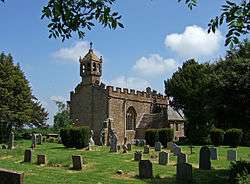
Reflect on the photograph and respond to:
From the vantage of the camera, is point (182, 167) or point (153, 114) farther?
point (153, 114)

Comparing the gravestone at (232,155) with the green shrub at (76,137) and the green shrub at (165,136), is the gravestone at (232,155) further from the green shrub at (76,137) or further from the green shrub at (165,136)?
the green shrub at (165,136)

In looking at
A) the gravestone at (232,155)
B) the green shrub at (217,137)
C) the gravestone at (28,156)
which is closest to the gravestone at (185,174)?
the gravestone at (232,155)

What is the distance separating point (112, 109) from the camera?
49.6 m

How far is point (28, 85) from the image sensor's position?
54188 millimetres

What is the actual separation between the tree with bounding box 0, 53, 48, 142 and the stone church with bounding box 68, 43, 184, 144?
5395mm

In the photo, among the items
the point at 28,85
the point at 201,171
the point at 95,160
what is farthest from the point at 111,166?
the point at 28,85

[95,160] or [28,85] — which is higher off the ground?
[28,85]

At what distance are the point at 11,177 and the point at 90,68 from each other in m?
43.6

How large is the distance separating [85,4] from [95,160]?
63.0 feet

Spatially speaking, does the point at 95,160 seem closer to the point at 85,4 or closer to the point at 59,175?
the point at 59,175

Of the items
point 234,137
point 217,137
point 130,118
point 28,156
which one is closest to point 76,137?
point 28,156

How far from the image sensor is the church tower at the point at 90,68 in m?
52.7

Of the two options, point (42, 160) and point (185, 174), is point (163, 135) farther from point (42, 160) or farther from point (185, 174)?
point (185, 174)

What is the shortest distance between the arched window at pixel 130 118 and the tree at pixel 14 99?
39.8ft
